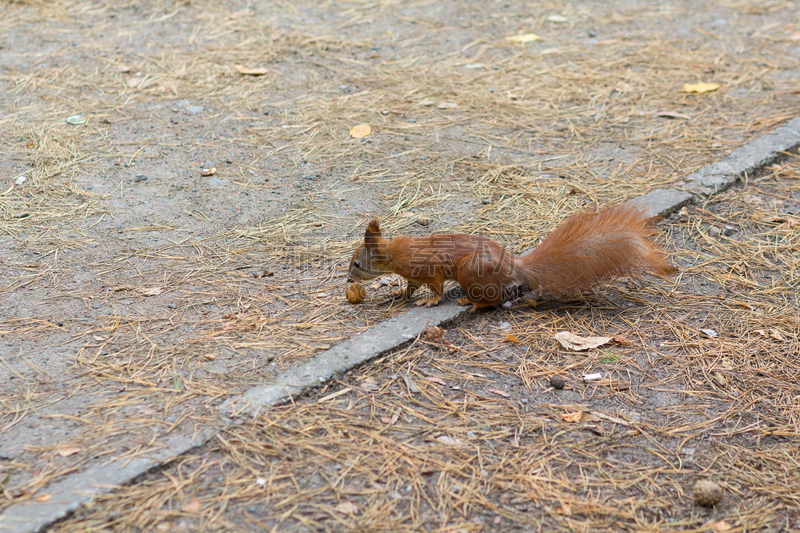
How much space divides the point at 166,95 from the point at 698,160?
132 inches

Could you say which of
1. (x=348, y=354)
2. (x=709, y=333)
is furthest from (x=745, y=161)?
(x=348, y=354)

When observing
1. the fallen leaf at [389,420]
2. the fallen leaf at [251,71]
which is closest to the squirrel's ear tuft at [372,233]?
the fallen leaf at [389,420]

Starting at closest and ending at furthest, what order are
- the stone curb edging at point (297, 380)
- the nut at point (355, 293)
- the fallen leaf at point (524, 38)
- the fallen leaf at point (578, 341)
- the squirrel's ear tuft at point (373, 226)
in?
the stone curb edging at point (297, 380), the fallen leaf at point (578, 341), the squirrel's ear tuft at point (373, 226), the nut at point (355, 293), the fallen leaf at point (524, 38)

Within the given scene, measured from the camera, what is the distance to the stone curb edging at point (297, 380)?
1739mm

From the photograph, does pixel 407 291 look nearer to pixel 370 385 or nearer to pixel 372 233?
pixel 372 233

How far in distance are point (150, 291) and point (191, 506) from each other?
1.25m

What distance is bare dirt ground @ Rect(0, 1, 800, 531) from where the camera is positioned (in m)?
1.94

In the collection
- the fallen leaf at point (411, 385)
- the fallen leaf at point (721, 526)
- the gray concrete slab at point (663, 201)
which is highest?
the fallen leaf at point (411, 385)

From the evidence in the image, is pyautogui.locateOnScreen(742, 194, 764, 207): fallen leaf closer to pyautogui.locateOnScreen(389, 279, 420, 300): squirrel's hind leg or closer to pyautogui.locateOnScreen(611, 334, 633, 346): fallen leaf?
pyautogui.locateOnScreen(611, 334, 633, 346): fallen leaf

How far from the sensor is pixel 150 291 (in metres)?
2.83

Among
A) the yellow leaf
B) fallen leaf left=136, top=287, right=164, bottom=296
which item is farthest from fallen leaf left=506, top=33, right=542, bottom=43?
fallen leaf left=136, top=287, right=164, bottom=296

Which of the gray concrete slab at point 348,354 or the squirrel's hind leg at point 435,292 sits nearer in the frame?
the gray concrete slab at point 348,354

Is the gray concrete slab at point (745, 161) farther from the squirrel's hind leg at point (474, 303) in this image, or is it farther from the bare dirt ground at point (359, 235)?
the squirrel's hind leg at point (474, 303)

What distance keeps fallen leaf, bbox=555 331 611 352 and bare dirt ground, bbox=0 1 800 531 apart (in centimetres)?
7
